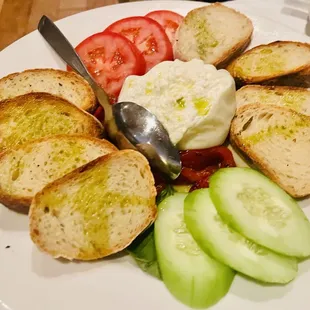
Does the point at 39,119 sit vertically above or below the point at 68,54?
below

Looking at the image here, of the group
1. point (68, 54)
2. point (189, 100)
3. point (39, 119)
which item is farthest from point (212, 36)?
point (39, 119)

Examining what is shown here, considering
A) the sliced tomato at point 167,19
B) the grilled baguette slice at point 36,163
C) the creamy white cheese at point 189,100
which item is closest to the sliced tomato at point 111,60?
the creamy white cheese at point 189,100

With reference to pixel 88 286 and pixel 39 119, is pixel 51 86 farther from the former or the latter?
pixel 88 286

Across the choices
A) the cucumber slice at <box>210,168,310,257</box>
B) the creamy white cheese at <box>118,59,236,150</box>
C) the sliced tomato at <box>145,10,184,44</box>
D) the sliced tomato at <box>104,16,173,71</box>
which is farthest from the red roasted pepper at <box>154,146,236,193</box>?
the sliced tomato at <box>145,10,184,44</box>

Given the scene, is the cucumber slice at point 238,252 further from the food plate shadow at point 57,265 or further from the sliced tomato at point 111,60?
the sliced tomato at point 111,60

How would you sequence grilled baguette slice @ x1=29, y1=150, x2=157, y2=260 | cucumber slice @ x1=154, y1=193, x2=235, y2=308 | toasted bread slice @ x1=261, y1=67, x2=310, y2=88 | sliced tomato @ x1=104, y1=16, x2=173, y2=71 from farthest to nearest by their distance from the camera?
sliced tomato @ x1=104, y1=16, x2=173, y2=71
toasted bread slice @ x1=261, y1=67, x2=310, y2=88
grilled baguette slice @ x1=29, y1=150, x2=157, y2=260
cucumber slice @ x1=154, y1=193, x2=235, y2=308

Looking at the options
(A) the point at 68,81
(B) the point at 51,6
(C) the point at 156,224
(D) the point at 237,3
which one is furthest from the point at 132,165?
(B) the point at 51,6

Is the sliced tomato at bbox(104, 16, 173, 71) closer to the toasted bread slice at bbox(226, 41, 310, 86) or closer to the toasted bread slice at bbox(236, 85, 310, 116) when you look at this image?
the toasted bread slice at bbox(226, 41, 310, 86)
